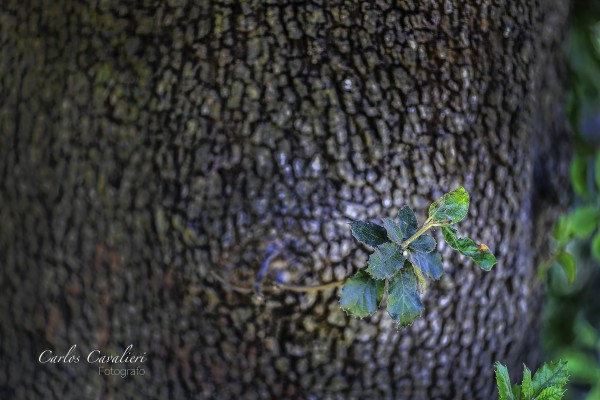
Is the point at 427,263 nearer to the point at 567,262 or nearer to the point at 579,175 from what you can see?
the point at 567,262

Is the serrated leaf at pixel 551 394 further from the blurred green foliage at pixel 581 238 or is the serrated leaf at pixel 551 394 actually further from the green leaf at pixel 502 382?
the blurred green foliage at pixel 581 238

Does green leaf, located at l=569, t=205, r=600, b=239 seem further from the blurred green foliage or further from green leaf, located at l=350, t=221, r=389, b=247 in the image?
green leaf, located at l=350, t=221, r=389, b=247

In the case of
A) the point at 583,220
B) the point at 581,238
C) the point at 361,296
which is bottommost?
the point at 581,238

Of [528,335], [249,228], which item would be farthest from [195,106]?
[528,335]

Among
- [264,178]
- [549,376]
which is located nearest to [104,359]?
[264,178]

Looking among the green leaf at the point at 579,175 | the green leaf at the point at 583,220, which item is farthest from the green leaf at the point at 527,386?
the green leaf at the point at 579,175

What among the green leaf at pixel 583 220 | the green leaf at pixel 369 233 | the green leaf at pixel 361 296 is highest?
the green leaf at pixel 369 233

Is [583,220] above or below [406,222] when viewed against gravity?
below
